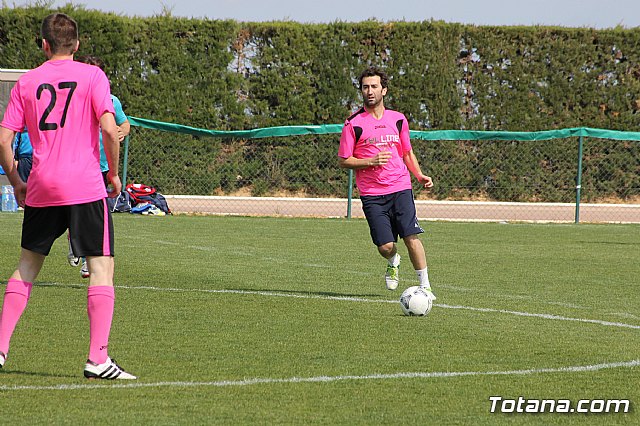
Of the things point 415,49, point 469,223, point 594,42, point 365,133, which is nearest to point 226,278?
point 365,133

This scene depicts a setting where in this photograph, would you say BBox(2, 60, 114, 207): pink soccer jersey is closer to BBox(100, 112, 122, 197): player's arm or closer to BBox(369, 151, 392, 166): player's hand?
BBox(100, 112, 122, 197): player's arm

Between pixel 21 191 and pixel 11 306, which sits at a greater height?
pixel 21 191

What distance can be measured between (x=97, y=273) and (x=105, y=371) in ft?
1.76

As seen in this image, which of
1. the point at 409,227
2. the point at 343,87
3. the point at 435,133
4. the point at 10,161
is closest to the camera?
the point at 10,161

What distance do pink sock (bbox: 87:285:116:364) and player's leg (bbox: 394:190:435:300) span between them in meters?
4.40

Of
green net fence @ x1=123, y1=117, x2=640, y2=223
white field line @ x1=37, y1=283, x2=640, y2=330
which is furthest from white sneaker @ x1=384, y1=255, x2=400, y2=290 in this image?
green net fence @ x1=123, y1=117, x2=640, y2=223

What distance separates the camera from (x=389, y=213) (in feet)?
34.9

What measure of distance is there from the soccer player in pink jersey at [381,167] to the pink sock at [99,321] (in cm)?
442

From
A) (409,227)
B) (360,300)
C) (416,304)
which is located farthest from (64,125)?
(409,227)

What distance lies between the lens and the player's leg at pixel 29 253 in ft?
21.1

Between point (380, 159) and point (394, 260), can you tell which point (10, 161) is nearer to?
point (380, 159)

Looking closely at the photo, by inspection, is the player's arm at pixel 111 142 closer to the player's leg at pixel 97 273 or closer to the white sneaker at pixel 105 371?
the player's leg at pixel 97 273

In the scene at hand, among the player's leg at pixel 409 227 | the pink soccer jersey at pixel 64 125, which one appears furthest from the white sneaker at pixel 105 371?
the player's leg at pixel 409 227

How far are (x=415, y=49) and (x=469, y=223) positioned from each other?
20.2 feet
